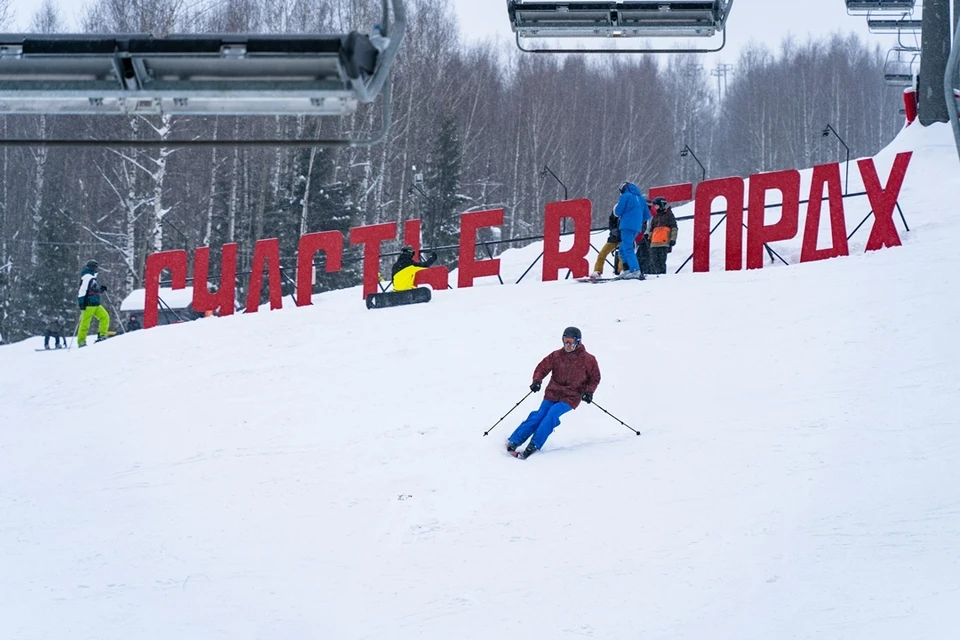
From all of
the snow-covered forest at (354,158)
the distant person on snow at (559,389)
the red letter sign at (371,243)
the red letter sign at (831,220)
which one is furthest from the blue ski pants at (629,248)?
the snow-covered forest at (354,158)

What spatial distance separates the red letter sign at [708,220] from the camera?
17062 mm

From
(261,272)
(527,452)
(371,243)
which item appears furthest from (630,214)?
(261,272)

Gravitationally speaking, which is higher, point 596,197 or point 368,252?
point 368,252

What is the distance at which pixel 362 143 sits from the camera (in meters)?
5.55

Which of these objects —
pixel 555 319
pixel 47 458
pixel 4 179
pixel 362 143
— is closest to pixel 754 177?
pixel 555 319

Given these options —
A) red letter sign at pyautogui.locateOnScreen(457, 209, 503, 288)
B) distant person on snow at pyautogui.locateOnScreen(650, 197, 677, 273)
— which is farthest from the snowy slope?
red letter sign at pyautogui.locateOnScreen(457, 209, 503, 288)

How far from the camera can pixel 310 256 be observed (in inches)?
771

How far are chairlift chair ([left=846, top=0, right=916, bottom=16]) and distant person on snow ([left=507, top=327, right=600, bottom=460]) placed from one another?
19.7m

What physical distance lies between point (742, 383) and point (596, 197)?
110ft

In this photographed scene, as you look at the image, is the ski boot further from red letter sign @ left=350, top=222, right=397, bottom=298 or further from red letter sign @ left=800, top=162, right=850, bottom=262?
red letter sign @ left=350, top=222, right=397, bottom=298

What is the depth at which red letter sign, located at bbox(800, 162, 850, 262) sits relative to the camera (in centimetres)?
1664

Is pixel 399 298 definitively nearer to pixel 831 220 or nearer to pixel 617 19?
pixel 831 220

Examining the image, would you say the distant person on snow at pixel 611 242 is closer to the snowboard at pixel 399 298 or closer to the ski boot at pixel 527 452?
the snowboard at pixel 399 298

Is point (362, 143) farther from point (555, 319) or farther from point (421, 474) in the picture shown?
point (555, 319)
